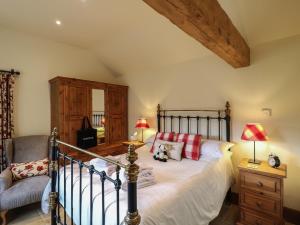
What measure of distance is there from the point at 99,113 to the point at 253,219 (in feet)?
10.2

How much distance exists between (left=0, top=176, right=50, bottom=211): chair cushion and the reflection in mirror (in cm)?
140

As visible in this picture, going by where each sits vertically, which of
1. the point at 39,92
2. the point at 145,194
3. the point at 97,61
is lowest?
the point at 145,194

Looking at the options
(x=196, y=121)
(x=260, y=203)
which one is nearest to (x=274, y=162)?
(x=260, y=203)

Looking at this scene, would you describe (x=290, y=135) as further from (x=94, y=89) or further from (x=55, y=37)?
(x=55, y=37)

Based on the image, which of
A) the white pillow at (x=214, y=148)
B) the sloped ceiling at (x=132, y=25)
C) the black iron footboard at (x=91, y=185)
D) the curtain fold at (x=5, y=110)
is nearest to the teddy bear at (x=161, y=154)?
the white pillow at (x=214, y=148)

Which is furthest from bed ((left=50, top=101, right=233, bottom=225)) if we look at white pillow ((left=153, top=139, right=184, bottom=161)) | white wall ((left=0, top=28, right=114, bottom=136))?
white wall ((left=0, top=28, right=114, bottom=136))

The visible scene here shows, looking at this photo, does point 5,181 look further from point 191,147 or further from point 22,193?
point 191,147

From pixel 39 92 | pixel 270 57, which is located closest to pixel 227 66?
pixel 270 57

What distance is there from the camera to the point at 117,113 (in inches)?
162

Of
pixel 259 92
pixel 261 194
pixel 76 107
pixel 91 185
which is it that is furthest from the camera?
pixel 76 107

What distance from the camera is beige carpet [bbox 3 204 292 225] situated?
2.24 meters

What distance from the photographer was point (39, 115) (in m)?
3.32

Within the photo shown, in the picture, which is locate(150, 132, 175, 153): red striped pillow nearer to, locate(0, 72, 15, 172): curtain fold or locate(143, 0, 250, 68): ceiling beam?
locate(143, 0, 250, 68): ceiling beam

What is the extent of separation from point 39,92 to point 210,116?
10.3 feet
